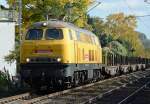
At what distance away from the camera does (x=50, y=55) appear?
2242 cm

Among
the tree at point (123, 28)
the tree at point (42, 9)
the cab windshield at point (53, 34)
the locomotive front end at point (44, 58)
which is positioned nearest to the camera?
the locomotive front end at point (44, 58)

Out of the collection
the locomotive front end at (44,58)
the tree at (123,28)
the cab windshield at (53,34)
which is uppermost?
the tree at (123,28)

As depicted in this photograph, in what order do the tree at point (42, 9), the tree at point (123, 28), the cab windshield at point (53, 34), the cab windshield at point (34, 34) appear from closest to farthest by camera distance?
the cab windshield at point (53, 34), the cab windshield at point (34, 34), the tree at point (42, 9), the tree at point (123, 28)

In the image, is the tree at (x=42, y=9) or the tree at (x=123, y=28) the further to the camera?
the tree at (x=123, y=28)

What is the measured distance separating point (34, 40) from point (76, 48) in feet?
7.44

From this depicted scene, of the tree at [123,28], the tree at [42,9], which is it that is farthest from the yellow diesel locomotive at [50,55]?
the tree at [123,28]

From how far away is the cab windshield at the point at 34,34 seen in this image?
23172 mm

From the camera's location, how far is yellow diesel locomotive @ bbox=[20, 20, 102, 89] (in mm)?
22291

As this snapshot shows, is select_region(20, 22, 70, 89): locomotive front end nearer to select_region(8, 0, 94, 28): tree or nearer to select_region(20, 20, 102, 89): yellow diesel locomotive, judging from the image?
select_region(20, 20, 102, 89): yellow diesel locomotive

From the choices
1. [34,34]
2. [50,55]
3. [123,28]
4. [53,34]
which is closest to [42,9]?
[34,34]

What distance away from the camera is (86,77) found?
28.0 m

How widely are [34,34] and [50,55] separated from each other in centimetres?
154

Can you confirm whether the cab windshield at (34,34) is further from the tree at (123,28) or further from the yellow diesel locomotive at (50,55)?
the tree at (123,28)

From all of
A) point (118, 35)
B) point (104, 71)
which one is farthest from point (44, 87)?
point (118, 35)
